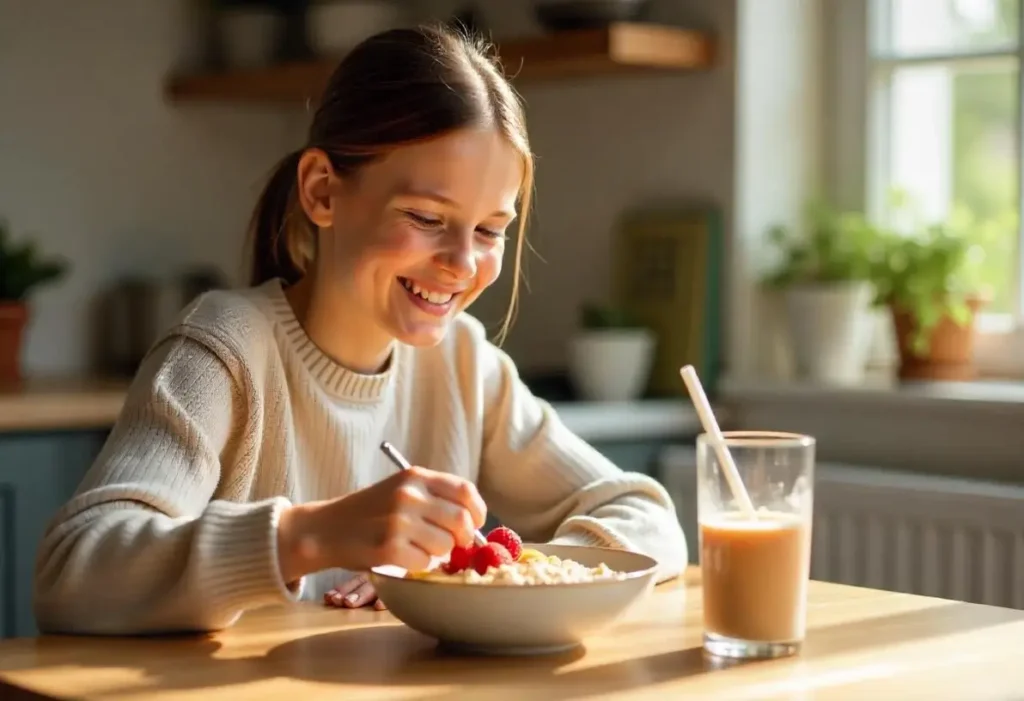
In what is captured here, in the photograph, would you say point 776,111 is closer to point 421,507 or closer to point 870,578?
point 870,578

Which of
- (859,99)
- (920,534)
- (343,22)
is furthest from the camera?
(343,22)

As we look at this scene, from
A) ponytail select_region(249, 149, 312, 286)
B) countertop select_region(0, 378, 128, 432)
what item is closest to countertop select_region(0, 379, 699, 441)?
countertop select_region(0, 378, 128, 432)

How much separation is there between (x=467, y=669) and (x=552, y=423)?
643 mm

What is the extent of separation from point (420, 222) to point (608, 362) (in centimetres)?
124

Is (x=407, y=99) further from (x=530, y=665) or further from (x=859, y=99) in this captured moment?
(x=859, y=99)

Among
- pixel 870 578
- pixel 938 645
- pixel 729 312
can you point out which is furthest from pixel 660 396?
pixel 938 645

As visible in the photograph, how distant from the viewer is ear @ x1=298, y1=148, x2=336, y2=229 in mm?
1618

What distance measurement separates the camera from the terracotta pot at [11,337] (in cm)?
298

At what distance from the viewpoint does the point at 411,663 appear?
1.23 m

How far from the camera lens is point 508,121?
158cm

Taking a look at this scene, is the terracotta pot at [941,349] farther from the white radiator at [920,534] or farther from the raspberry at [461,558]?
the raspberry at [461,558]

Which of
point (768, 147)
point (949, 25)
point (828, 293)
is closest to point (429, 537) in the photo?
point (828, 293)

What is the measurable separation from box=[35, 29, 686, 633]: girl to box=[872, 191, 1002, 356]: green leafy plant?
1.01 metres

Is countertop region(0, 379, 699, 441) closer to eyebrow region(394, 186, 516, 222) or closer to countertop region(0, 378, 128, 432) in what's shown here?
countertop region(0, 378, 128, 432)
